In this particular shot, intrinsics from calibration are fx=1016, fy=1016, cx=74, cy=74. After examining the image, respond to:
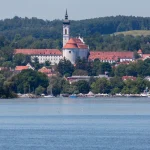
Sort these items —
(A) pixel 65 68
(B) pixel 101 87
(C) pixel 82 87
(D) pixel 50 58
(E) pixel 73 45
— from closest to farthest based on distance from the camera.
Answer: (B) pixel 101 87, (C) pixel 82 87, (A) pixel 65 68, (E) pixel 73 45, (D) pixel 50 58

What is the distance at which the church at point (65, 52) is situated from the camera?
164 meters

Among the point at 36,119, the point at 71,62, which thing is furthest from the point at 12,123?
the point at 71,62

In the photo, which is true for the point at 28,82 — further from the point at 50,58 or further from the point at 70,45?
the point at 50,58

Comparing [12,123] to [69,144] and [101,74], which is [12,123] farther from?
[101,74]

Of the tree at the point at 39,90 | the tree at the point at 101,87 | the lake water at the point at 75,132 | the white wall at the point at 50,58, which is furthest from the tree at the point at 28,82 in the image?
the lake water at the point at 75,132

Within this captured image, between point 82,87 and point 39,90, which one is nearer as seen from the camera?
point 39,90

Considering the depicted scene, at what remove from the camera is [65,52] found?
6491 inches

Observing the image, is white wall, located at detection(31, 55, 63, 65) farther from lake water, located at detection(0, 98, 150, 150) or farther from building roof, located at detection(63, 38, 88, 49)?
lake water, located at detection(0, 98, 150, 150)

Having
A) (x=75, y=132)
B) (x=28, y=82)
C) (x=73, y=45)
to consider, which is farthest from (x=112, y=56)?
(x=75, y=132)

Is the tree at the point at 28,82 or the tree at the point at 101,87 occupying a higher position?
the tree at the point at 28,82

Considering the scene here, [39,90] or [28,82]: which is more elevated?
[28,82]

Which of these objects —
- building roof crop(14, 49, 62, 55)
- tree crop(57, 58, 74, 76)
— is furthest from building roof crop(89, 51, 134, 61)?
tree crop(57, 58, 74, 76)

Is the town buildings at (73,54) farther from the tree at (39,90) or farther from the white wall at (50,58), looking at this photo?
the tree at (39,90)

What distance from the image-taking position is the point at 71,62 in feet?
527
